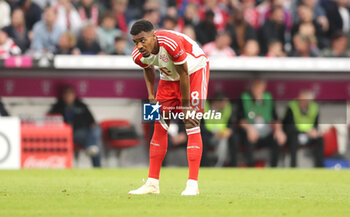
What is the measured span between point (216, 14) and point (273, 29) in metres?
1.35

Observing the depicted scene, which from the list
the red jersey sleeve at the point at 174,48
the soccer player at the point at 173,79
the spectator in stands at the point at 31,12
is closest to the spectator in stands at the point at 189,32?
the spectator in stands at the point at 31,12

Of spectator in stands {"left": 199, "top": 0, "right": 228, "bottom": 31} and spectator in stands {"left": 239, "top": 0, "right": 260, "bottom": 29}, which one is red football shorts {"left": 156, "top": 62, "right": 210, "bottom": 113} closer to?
spectator in stands {"left": 199, "top": 0, "right": 228, "bottom": 31}

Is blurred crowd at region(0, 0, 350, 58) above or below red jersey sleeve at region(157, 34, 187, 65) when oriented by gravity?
above

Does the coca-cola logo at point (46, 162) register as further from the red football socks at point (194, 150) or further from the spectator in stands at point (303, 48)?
the red football socks at point (194, 150)

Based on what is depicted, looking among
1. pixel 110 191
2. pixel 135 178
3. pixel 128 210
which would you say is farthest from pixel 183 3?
pixel 128 210

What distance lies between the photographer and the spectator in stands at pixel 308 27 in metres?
16.6

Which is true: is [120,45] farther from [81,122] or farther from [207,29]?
[207,29]

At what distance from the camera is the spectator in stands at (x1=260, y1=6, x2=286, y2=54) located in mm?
16203

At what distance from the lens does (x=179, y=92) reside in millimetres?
7879

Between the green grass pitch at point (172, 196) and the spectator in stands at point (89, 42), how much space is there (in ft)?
11.8

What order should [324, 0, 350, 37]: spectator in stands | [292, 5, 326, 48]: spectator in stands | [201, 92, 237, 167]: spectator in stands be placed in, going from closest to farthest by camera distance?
[201, 92, 237, 167]: spectator in stands, [292, 5, 326, 48]: spectator in stands, [324, 0, 350, 37]: spectator in stands

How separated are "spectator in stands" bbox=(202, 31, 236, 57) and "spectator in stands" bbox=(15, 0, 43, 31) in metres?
3.60

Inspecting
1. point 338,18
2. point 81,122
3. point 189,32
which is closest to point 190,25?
point 189,32

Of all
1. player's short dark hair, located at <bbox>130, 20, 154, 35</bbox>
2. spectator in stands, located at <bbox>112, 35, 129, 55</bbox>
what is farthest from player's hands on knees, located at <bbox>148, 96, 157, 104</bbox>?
spectator in stands, located at <bbox>112, 35, 129, 55</bbox>
